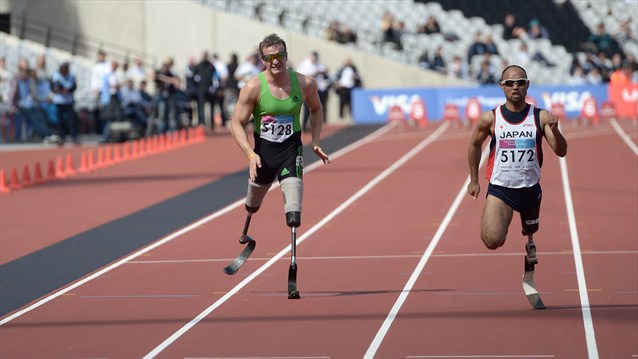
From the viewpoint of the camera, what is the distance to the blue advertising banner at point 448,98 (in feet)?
112

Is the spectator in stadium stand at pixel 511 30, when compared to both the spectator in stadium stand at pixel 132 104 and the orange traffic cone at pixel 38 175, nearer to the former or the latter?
the spectator in stadium stand at pixel 132 104

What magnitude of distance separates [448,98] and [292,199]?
78.5 feet

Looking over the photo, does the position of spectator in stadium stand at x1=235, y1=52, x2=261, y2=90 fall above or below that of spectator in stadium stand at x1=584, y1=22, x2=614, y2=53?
below

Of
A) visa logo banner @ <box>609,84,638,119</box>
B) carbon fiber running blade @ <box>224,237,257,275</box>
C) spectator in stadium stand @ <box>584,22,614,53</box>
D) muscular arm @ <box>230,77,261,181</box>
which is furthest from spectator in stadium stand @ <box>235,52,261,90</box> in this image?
muscular arm @ <box>230,77,261,181</box>

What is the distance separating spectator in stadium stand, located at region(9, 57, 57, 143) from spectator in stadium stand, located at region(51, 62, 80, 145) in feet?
1.48

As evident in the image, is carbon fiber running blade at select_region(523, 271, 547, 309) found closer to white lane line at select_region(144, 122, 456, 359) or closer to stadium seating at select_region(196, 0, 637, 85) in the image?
white lane line at select_region(144, 122, 456, 359)

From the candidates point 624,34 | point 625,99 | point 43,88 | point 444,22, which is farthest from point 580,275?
point 624,34

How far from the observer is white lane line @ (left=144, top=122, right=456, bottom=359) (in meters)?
9.90

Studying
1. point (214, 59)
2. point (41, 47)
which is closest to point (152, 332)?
point (214, 59)

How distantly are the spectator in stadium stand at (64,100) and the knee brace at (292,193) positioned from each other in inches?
700

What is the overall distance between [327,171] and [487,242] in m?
12.5

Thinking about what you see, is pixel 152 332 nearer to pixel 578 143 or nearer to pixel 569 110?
pixel 578 143

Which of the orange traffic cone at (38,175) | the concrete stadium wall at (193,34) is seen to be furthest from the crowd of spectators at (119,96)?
the concrete stadium wall at (193,34)

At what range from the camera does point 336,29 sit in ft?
134
